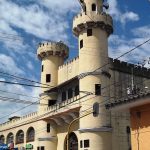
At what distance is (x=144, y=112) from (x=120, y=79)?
71.2 ft

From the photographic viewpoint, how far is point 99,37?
44.2 metres

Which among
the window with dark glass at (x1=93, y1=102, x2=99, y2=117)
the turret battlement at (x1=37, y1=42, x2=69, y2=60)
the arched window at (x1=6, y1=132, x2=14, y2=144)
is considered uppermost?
the turret battlement at (x1=37, y1=42, x2=69, y2=60)

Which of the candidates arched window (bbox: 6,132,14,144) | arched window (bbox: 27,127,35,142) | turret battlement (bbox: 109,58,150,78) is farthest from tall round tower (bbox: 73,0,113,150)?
arched window (bbox: 6,132,14,144)

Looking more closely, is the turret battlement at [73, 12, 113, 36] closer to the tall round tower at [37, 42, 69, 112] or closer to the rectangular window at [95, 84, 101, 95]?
the tall round tower at [37, 42, 69, 112]

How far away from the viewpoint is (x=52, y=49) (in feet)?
170

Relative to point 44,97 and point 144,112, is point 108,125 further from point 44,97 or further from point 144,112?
point 144,112

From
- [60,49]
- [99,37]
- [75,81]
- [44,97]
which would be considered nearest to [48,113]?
[44,97]

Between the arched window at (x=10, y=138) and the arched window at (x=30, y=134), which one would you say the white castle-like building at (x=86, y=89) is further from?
the arched window at (x=10, y=138)

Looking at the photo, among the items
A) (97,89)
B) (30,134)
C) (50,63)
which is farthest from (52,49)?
(30,134)

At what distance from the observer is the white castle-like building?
4112 cm

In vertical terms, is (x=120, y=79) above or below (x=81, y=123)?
Answer: above

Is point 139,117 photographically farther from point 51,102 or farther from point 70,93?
point 51,102

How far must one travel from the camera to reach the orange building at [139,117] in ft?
73.0

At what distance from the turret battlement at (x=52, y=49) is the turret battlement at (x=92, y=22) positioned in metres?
6.57
